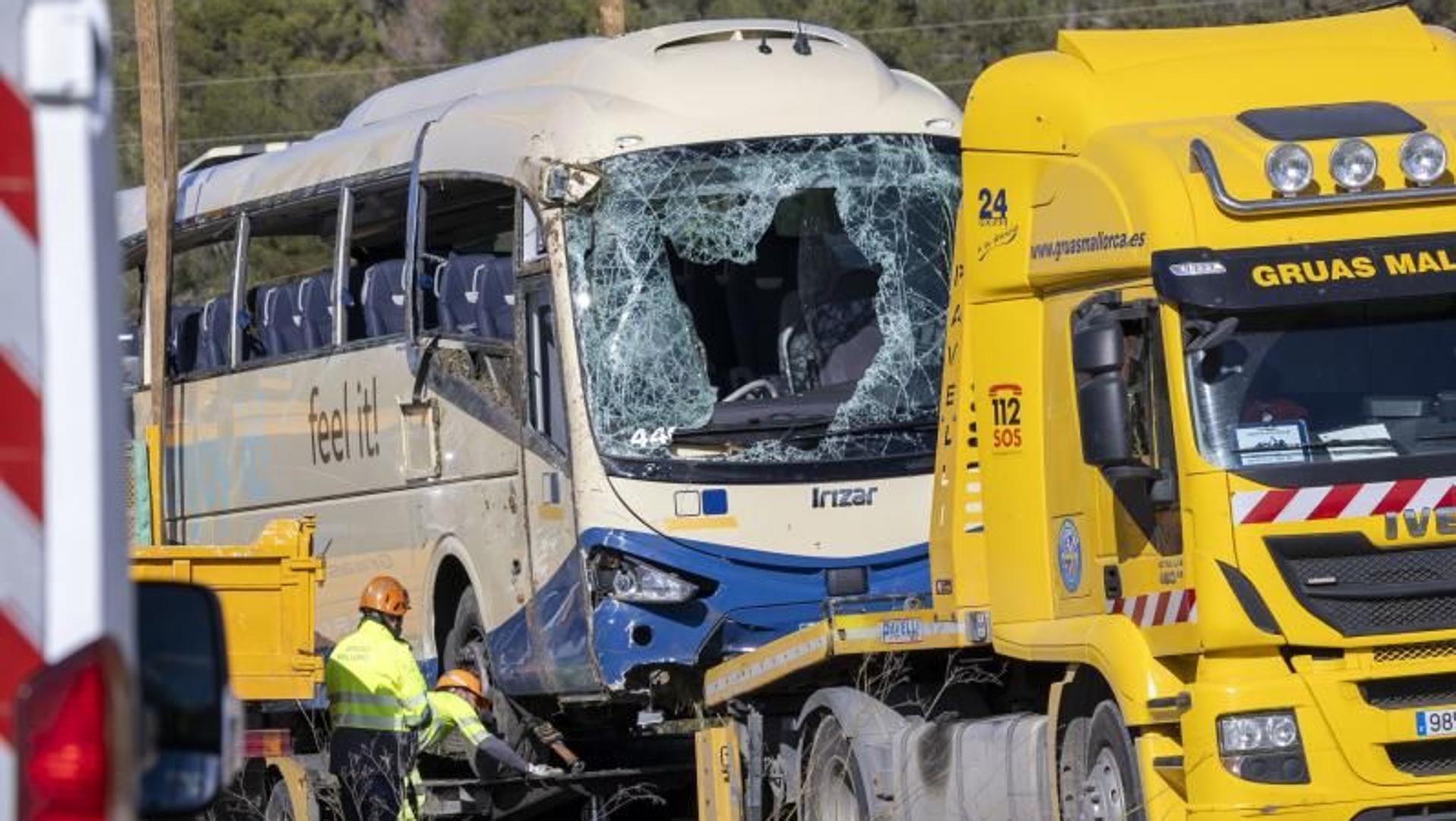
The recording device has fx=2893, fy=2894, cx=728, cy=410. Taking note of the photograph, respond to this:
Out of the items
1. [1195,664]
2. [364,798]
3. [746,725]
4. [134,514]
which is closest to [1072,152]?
[1195,664]

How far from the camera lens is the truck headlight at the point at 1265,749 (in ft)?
31.3

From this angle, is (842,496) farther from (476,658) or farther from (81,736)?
(81,736)

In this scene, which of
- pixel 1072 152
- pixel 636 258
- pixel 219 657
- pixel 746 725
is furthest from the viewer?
pixel 636 258

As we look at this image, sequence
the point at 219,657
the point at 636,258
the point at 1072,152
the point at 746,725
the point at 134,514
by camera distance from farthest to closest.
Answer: the point at 134,514
the point at 636,258
the point at 746,725
the point at 1072,152
the point at 219,657

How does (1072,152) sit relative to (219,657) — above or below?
above

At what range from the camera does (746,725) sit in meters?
13.1

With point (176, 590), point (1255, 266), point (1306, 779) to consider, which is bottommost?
point (1306, 779)

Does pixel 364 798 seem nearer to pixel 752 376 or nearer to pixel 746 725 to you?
pixel 746 725

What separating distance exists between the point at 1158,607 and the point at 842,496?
4674 millimetres

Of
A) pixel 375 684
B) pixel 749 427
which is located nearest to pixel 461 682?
pixel 375 684

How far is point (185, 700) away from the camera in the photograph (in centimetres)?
388

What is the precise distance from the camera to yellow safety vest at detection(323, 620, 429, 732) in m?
13.1

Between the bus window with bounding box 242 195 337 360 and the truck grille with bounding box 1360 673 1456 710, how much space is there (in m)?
8.45

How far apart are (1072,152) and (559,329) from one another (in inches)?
173
